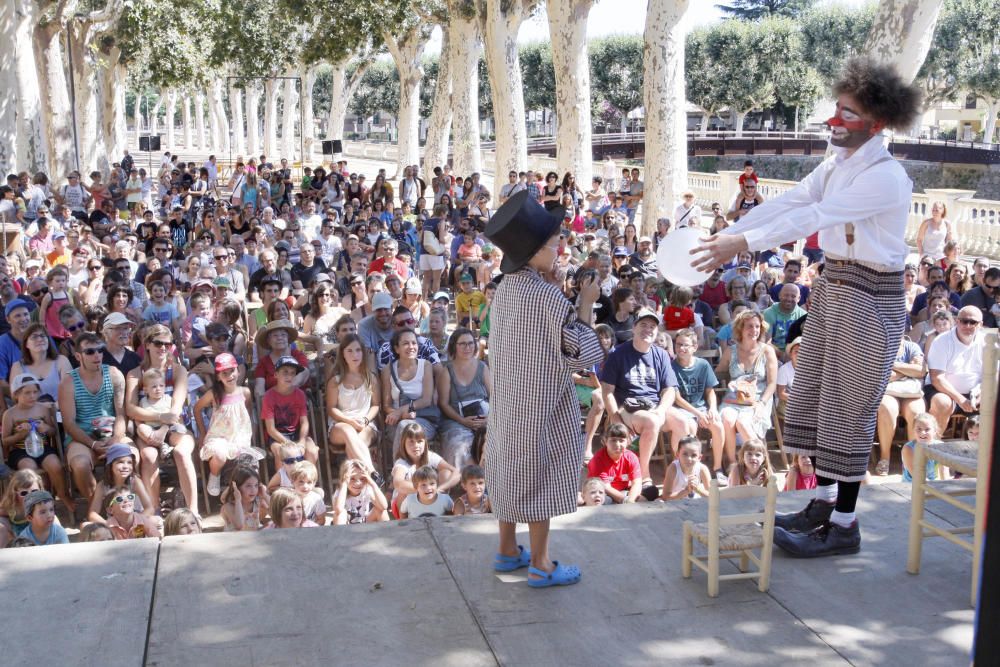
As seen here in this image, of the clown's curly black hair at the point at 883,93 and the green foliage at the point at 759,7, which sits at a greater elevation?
the green foliage at the point at 759,7

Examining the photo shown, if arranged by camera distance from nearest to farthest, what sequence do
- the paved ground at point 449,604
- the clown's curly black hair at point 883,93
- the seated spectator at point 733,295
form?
the paved ground at point 449,604, the clown's curly black hair at point 883,93, the seated spectator at point 733,295

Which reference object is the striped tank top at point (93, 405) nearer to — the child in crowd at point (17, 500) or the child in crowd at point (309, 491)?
the child in crowd at point (17, 500)

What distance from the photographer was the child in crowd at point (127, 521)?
21.3 feet

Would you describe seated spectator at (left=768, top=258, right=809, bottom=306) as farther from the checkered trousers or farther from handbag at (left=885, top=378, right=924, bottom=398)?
the checkered trousers

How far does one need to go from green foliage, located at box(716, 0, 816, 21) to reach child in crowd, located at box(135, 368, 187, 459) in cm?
8003

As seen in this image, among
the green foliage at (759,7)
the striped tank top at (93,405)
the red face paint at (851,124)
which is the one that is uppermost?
the green foliage at (759,7)

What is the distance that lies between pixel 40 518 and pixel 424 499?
2.25 metres

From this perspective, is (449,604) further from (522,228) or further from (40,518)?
(40,518)

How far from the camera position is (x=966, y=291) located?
38.0 ft

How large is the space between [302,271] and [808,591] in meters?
9.24

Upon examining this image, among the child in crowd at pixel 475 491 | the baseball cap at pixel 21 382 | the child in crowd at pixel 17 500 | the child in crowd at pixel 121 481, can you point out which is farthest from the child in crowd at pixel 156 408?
the child in crowd at pixel 475 491

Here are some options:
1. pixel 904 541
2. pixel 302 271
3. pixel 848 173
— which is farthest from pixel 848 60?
pixel 302 271

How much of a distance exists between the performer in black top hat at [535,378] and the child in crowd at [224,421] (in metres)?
3.66

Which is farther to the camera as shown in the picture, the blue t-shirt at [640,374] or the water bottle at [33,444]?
the blue t-shirt at [640,374]
